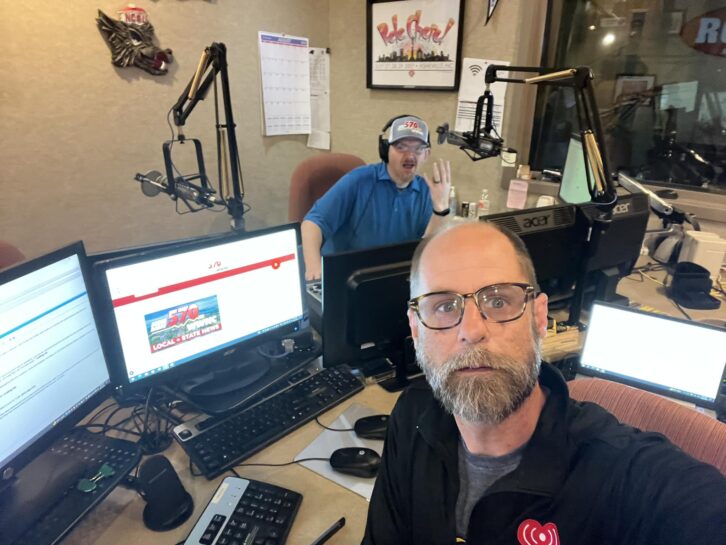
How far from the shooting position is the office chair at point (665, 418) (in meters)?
0.80

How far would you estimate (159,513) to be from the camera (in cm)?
86

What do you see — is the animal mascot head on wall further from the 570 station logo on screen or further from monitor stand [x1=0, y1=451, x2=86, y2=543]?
monitor stand [x1=0, y1=451, x2=86, y2=543]

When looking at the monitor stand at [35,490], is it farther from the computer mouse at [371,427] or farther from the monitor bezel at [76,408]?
the computer mouse at [371,427]

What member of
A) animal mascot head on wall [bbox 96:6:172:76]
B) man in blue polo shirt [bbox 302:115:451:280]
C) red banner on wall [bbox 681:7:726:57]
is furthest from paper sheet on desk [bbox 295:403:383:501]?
red banner on wall [bbox 681:7:726:57]

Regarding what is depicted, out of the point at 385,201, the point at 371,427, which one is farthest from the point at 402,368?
the point at 385,201

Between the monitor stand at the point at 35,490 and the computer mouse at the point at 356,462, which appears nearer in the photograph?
the monitor stand at the point at 35,490

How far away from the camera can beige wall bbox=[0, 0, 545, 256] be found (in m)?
1.91

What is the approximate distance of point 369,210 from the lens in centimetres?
221

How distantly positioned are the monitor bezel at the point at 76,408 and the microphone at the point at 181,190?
0.72 meters

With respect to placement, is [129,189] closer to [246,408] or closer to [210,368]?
[210,368]

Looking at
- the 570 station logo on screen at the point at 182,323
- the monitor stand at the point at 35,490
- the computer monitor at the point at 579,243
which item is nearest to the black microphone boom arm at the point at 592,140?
the computer monitor at the point at 579,243

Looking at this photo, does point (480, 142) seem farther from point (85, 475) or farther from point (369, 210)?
point (85, 475)

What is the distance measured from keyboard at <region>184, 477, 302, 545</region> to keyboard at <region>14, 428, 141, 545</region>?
0.69ft

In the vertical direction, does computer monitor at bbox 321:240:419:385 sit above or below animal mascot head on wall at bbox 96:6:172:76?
below
